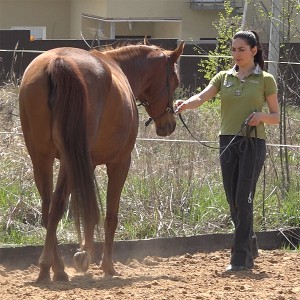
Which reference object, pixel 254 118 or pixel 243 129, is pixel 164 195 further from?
→ pixel 254 118

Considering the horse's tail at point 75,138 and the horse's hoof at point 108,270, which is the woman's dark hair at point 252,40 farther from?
the horse's hoof at point 108,270

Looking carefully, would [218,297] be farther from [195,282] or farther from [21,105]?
[21,105]

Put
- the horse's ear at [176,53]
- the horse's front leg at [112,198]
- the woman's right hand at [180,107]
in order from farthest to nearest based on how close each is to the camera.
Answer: the horse's ear at [176,53], the woman's right hand at [180,107], the horse's front leg at [112,198]

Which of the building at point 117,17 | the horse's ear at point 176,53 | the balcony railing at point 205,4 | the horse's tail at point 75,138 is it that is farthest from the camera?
the balcony railing at point 205,4

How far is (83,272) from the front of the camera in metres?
6.80

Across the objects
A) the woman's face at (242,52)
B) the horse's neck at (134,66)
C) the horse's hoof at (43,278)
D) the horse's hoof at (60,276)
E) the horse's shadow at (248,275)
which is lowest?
the horse's shadow at (248,275)

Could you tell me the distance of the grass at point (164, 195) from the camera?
816 cm

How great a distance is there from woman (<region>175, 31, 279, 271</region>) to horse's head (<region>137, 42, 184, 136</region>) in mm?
882

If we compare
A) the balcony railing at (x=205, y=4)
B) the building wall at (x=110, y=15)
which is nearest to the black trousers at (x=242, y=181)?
the building wall at (x=110, y=15)

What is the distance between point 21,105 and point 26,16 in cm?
2890

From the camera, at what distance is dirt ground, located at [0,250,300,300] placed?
228 inches

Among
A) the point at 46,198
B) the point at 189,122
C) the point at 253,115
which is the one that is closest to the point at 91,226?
the point at 46,198

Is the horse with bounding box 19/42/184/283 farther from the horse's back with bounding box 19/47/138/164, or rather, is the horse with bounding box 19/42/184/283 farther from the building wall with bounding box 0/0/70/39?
the building wall with bounding box 0/0/70/39

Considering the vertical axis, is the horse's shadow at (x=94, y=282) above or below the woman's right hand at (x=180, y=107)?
below
